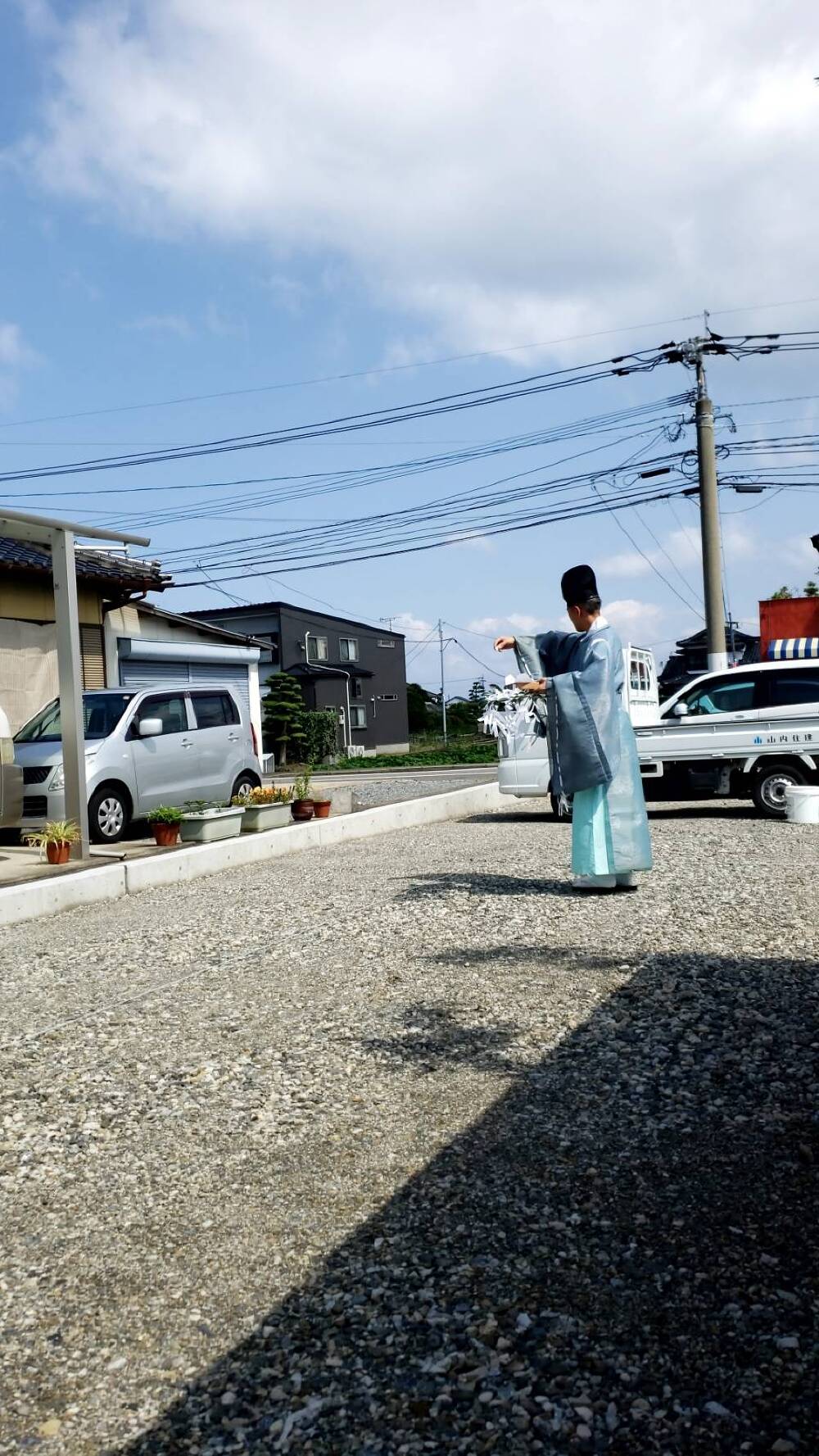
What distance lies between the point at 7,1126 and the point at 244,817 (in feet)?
25.1

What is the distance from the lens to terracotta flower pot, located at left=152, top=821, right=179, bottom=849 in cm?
1013

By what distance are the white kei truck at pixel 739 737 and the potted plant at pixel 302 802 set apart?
252cm

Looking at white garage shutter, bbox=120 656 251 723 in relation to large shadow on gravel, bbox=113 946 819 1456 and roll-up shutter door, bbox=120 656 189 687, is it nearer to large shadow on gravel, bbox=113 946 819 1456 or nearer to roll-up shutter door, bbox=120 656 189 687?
roll-up shutter door, bbox=120 656 189 687

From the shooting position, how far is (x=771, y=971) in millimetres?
4934

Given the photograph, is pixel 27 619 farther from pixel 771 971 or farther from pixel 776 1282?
pixel 776 1282

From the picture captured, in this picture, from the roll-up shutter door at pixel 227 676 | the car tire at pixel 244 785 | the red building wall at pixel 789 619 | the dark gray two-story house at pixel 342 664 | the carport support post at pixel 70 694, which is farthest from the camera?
the dark gray two-story house at pixel 342 664

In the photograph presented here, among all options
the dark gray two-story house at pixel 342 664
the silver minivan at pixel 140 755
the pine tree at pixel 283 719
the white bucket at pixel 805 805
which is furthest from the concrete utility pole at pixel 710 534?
the dark gray two-story house at pixel 342 664

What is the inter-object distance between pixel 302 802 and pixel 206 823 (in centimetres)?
182

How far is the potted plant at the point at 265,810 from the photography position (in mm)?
11250

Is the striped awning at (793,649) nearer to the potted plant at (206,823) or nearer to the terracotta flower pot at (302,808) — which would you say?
the terracotta flower pot at (302,808)

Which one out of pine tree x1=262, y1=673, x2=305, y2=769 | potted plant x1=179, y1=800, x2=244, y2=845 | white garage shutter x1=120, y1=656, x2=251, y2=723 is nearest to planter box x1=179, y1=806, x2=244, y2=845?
potted plant x1=179, y1=800, x2=244, y2=845

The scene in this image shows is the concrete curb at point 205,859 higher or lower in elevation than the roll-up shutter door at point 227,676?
lower

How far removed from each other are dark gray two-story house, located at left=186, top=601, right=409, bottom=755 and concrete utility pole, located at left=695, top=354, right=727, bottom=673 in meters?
22.1

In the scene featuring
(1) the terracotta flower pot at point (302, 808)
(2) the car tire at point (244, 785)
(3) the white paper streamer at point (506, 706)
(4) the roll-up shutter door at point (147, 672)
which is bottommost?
(1) the terracotta flower pot at point (302, 808)
